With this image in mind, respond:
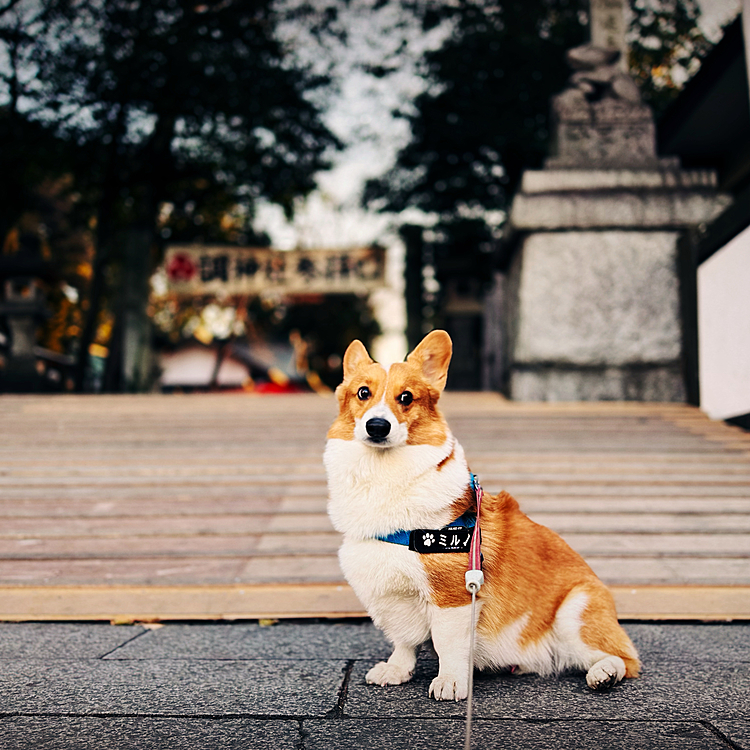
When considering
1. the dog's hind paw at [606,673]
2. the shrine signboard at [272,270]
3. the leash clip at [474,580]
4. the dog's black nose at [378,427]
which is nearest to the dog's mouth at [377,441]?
the dog's black nose at [378,427]

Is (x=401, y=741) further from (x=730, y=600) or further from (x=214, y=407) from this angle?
(x=214, y=407)

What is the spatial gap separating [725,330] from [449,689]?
19.7 feet

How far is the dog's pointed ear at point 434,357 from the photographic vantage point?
2.68m

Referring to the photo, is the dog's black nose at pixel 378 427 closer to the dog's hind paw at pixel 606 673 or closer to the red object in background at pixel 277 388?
the dog's hind paw at pixel 606 673

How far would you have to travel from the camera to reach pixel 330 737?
2166mm

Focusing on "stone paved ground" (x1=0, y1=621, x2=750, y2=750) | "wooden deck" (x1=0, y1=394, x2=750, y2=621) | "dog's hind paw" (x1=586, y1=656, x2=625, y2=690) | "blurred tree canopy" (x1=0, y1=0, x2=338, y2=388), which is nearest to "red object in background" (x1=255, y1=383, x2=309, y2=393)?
"blurred tree canopy" (x1=0, y1=0, x2=338, y2=388)

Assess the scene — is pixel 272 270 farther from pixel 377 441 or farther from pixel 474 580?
pixel 474 580

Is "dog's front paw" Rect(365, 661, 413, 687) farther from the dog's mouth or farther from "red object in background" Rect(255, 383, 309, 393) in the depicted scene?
"red object in background" Rect(255, 383, 309, 393)

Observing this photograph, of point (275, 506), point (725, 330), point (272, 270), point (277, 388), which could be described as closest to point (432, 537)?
point (275, 506)

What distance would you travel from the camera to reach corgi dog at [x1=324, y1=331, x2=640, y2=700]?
251cm

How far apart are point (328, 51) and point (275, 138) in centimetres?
224

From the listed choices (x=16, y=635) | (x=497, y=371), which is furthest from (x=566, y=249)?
(x=497, y=371)

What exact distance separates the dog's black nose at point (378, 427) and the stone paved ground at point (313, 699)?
3.28 ft

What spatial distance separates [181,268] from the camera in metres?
14.1
